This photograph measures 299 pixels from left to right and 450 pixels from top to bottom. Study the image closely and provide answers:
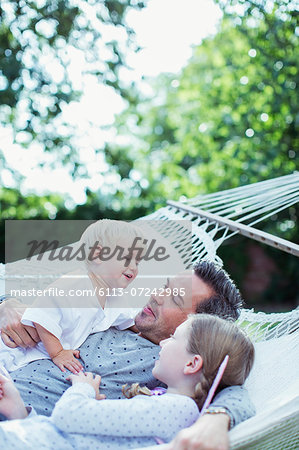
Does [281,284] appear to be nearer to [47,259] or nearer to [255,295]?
[255,295]

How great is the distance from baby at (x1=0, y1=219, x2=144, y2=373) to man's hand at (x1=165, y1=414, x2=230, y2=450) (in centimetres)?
54

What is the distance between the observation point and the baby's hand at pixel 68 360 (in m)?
1.57

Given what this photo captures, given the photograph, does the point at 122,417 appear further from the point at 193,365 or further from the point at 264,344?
the point at 264,344

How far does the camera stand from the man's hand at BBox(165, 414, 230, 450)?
1071 mm

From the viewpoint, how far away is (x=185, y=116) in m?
7.54

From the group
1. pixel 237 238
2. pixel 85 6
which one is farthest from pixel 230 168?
pixel 85 6

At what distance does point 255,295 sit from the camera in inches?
251

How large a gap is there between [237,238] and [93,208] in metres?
1.60

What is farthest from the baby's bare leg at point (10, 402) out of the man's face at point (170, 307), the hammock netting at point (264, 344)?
the hammock netting at point (264, 344)

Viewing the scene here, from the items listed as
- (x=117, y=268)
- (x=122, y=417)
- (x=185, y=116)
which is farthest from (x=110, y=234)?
(x=185, y=116)

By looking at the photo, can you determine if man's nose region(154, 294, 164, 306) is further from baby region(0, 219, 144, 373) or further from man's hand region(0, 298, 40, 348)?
man's hand region(0, 298, 40, 348)

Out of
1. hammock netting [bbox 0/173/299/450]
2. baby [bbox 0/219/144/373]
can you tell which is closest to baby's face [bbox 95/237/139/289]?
baby [bbox 0/219/144/373]

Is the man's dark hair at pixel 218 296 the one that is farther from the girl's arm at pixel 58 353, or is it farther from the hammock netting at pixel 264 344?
the girl's arm at pixel 58 353

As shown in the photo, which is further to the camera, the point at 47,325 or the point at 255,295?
the point at 255,295
